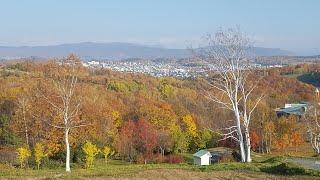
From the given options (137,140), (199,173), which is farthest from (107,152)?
(199,173)

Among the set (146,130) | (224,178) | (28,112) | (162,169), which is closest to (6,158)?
(28,112)

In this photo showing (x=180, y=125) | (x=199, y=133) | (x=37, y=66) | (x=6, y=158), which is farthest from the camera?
(x=37, y=66)

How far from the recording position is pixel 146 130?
202 ft

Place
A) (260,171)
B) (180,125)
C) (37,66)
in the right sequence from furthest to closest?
(37,66), (180,125), (260,171)

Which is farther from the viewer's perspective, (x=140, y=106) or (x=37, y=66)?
(x=37, y=66)

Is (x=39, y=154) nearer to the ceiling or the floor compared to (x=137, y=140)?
nearer to the ceiling

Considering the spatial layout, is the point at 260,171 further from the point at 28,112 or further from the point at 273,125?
the point at 273,125

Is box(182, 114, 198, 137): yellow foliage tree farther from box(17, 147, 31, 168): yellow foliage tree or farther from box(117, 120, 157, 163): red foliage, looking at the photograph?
box(17, 147, 31, 168): yellow foliage tree

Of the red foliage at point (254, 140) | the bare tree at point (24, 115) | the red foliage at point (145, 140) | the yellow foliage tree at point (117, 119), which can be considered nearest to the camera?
the bare tree at point (24, 115)

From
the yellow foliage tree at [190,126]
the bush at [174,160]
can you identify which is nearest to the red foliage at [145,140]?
the yellow foliage tree at [190,126]

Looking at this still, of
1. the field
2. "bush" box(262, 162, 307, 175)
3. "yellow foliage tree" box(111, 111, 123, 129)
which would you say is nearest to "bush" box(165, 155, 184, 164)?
"yellow foliage tree" box(111, 111, 123, 129)

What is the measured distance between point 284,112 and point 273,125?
23.8 m

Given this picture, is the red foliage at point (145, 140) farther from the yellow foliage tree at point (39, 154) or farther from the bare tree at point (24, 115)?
the yellow foliage tree at point (39, 154)

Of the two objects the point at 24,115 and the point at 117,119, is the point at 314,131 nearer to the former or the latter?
the point at 117,119
